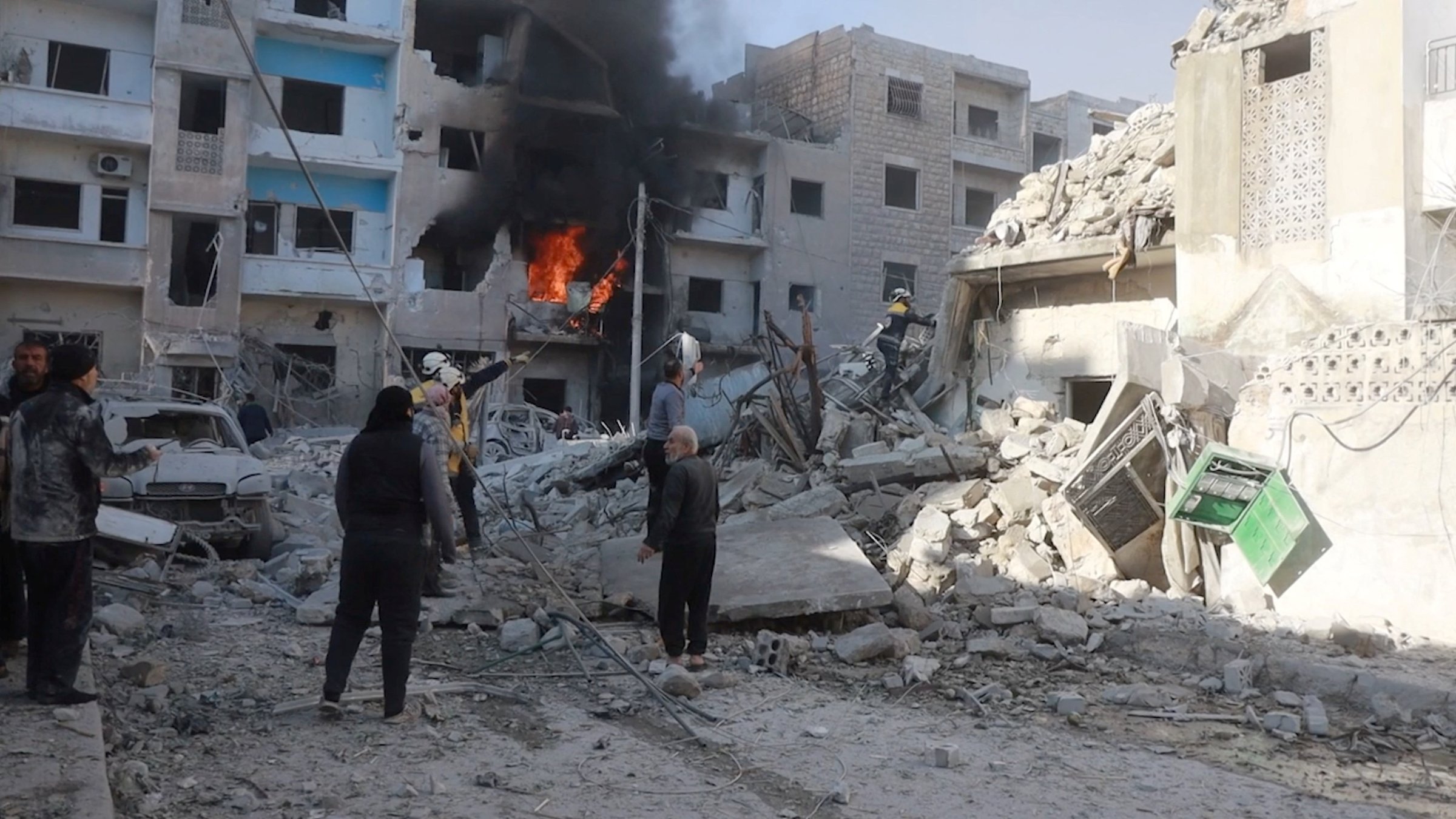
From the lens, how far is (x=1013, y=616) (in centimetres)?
824

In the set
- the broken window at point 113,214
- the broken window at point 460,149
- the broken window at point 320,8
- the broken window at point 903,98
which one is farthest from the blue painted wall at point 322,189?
the broken window at point 903,98

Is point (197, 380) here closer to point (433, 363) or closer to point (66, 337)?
point (66, 337)

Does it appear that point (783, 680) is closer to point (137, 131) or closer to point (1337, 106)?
point (1337, 106)

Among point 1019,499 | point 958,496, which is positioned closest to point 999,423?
point 958,496

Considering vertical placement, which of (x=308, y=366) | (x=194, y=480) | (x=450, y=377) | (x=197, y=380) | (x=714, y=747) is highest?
(x=308, y=366)

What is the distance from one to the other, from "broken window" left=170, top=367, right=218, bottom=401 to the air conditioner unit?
4.53 m

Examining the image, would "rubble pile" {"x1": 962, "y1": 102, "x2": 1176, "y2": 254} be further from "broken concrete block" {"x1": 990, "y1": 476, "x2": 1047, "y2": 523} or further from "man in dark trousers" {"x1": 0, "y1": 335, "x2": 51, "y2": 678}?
"man in dark trousers" {"x1": 0, "y1": 335, "x2": 51, "y2": 678}

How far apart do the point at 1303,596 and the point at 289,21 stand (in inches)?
1008

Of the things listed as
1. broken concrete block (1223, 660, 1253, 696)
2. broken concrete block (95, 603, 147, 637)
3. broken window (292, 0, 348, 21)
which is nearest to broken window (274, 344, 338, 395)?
broken window (292, 0, 348, 21)

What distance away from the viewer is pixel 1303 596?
854cm

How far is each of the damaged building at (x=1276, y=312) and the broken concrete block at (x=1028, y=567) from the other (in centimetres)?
52

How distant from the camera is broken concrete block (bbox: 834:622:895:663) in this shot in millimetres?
7242

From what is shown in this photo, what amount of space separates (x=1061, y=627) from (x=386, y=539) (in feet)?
16.2

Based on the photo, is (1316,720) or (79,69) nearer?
(1316,720)
